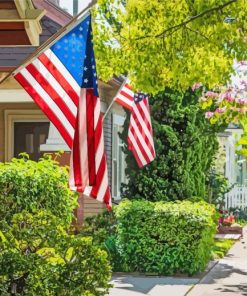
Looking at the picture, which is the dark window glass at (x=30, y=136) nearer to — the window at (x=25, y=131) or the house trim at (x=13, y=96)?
the window at (x=25, y=131)

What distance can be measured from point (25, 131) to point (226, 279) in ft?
23.6

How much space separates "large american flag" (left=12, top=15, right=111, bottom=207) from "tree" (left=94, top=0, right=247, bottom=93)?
4278 millimetres

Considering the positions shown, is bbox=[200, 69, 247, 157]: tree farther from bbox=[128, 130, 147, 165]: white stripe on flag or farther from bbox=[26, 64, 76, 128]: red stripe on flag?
bbox=[26, 64, 76, 128]: red stripe on flag

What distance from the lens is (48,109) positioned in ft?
33.7

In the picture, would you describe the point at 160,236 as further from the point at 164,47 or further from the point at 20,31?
the point at 20,31

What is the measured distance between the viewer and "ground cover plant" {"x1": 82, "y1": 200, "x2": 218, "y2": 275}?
655 inches

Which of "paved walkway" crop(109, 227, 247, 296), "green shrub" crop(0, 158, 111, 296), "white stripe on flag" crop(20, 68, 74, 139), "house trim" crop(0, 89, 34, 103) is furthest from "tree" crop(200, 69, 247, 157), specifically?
"green shrub" crop(0, 158, 111, 296)

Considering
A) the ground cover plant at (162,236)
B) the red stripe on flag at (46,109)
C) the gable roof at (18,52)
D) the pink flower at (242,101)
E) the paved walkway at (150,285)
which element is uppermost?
the gable roof at (18,52)

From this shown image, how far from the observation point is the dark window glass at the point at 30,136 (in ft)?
70.7

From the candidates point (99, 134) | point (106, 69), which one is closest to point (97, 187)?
point (99, 134)

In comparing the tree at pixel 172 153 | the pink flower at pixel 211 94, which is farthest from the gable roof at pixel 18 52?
the pink flower at pixel 211 94

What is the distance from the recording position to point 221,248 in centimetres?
2234

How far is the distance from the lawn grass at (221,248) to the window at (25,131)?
4.84 m

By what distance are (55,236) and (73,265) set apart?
0.49m
